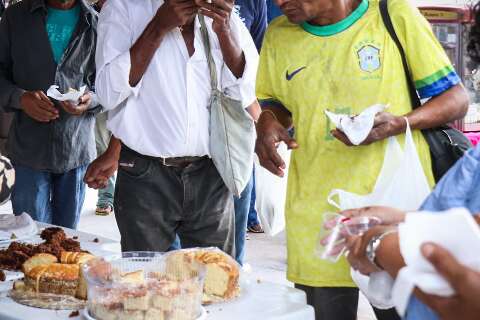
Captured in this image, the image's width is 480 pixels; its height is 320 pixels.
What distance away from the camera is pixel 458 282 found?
1249 millimetres

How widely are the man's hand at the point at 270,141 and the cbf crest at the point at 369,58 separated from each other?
35 cm

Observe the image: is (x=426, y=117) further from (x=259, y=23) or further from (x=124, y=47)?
(x=259, y=23)

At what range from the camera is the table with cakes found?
207 centimetres

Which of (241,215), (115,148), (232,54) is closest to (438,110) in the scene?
(232,54)

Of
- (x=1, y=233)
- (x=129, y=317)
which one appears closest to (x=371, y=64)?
(x=129, y=317)

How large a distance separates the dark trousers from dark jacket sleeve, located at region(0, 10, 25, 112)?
2033 millimetres

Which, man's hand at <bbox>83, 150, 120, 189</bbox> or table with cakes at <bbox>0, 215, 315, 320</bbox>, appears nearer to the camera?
table with cakes at <bbox>0, 215, 315, 320</bbox>

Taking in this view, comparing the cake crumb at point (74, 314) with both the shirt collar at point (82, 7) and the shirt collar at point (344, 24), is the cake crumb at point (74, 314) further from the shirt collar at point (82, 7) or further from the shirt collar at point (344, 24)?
the shirt collar at point (82, 7)

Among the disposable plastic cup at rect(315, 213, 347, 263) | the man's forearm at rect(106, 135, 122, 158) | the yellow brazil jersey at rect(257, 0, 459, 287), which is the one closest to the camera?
the disposable plastic cup at rect(315, 213, 347, 263)

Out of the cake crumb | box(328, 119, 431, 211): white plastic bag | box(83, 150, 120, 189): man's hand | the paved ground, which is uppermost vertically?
box(328, 119, 431, 211): white plastic bag

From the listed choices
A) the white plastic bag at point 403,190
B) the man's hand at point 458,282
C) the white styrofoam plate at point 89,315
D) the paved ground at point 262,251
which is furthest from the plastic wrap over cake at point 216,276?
the paved ground at point 262,251

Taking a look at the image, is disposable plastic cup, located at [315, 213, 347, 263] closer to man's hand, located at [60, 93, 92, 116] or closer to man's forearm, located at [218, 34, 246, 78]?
man's forearm, located at [218, 34, 246, 78]

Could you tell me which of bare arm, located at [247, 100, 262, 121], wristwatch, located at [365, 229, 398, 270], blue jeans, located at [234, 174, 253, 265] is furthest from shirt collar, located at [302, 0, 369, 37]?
blue jeans, located at [234, 174, 253, 265]

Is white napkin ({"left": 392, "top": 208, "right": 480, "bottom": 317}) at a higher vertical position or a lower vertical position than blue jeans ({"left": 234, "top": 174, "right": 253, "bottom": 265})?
higher
